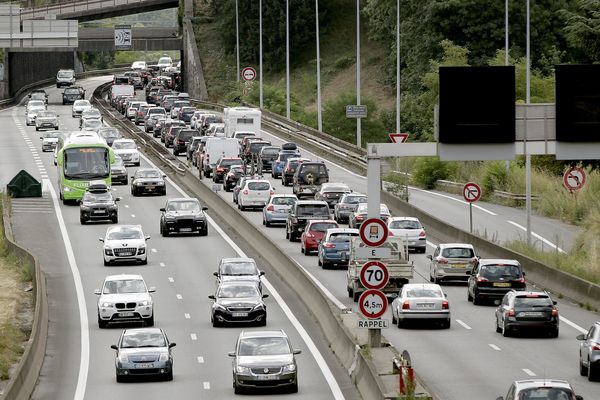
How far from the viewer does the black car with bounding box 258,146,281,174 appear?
88750 mm

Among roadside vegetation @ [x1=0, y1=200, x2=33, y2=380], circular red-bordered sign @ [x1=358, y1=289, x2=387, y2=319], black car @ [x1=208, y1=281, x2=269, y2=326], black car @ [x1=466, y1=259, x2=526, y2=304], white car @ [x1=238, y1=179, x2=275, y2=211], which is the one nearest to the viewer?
circular red-bordered sign @ [x1=358, y1=289, x2=387, y2=319]

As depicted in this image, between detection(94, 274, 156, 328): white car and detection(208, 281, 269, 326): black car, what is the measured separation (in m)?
1.85

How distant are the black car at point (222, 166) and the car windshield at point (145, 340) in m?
45.6

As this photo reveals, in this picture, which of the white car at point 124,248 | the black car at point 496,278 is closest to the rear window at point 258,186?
the white car at point 124,248

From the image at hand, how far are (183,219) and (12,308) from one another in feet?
54.5

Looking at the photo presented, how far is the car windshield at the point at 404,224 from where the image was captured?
191 feet

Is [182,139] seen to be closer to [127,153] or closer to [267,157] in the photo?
[127,153]

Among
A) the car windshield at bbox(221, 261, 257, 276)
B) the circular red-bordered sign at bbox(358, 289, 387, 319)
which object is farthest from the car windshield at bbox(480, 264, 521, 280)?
the circular red-bordered sign at bbox(358, 289, 387, 319)

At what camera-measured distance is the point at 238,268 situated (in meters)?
48.9

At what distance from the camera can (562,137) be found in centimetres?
3117

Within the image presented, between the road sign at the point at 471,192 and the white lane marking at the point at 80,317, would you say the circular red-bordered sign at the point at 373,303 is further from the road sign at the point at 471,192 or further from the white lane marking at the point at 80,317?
the road sign at the point at 471,192

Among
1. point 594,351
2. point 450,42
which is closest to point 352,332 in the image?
point 594,351

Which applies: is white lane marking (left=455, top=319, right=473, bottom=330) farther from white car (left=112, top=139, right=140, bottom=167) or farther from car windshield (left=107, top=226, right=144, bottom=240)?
white car (left=112, top=139, right=140, bottom=167)

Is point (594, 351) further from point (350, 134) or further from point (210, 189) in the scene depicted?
point (350, 134)
